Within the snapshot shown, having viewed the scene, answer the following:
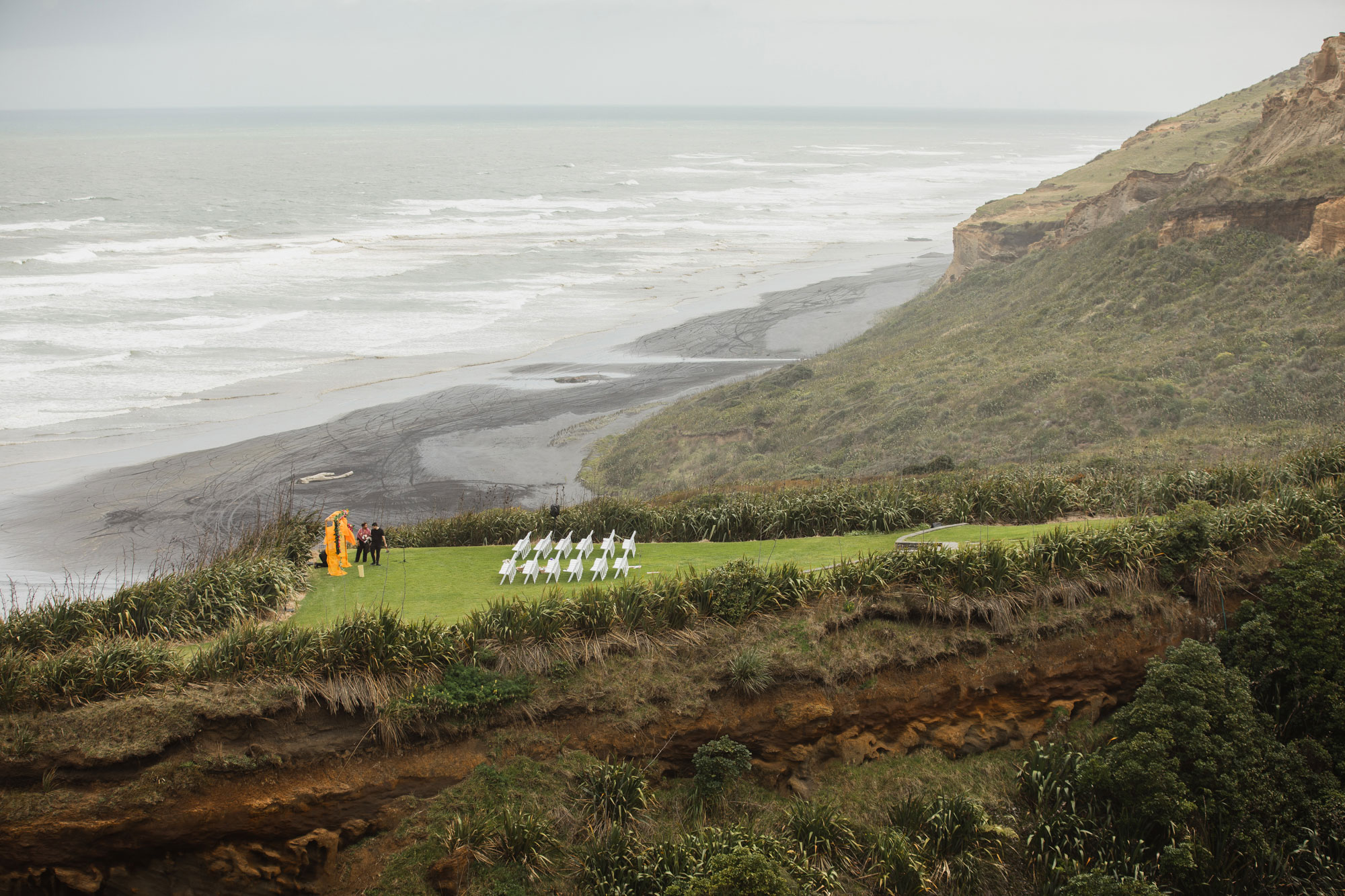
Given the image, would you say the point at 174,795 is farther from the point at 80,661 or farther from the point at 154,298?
the point at 154,298

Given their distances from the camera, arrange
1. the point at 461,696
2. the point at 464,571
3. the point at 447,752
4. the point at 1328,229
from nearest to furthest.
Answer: the point at 447,752 → the point at 461,696 → the point at 464,571 → the point at 1328,229

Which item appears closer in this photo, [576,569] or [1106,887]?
[1106,887]

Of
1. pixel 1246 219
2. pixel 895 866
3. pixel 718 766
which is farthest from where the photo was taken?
pixel 1246 219

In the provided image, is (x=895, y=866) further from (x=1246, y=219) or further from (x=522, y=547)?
(x=1246, y=219)

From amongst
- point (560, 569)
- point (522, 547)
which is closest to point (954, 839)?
point (560, 569)

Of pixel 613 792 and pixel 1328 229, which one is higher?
pixel 1328 229

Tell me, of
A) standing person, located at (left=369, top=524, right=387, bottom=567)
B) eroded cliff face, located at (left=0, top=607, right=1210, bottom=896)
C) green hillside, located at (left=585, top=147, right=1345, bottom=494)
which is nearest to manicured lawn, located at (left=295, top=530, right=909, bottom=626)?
standing person, located at (left=369, top=524, right=387, bottom=567)

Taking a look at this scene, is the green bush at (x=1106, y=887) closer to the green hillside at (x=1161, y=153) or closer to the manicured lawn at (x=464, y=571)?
the manicured lawn at (x=464, y=571)

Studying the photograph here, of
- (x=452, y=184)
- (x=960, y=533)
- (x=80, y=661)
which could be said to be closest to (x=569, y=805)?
(x=80, y=661)
